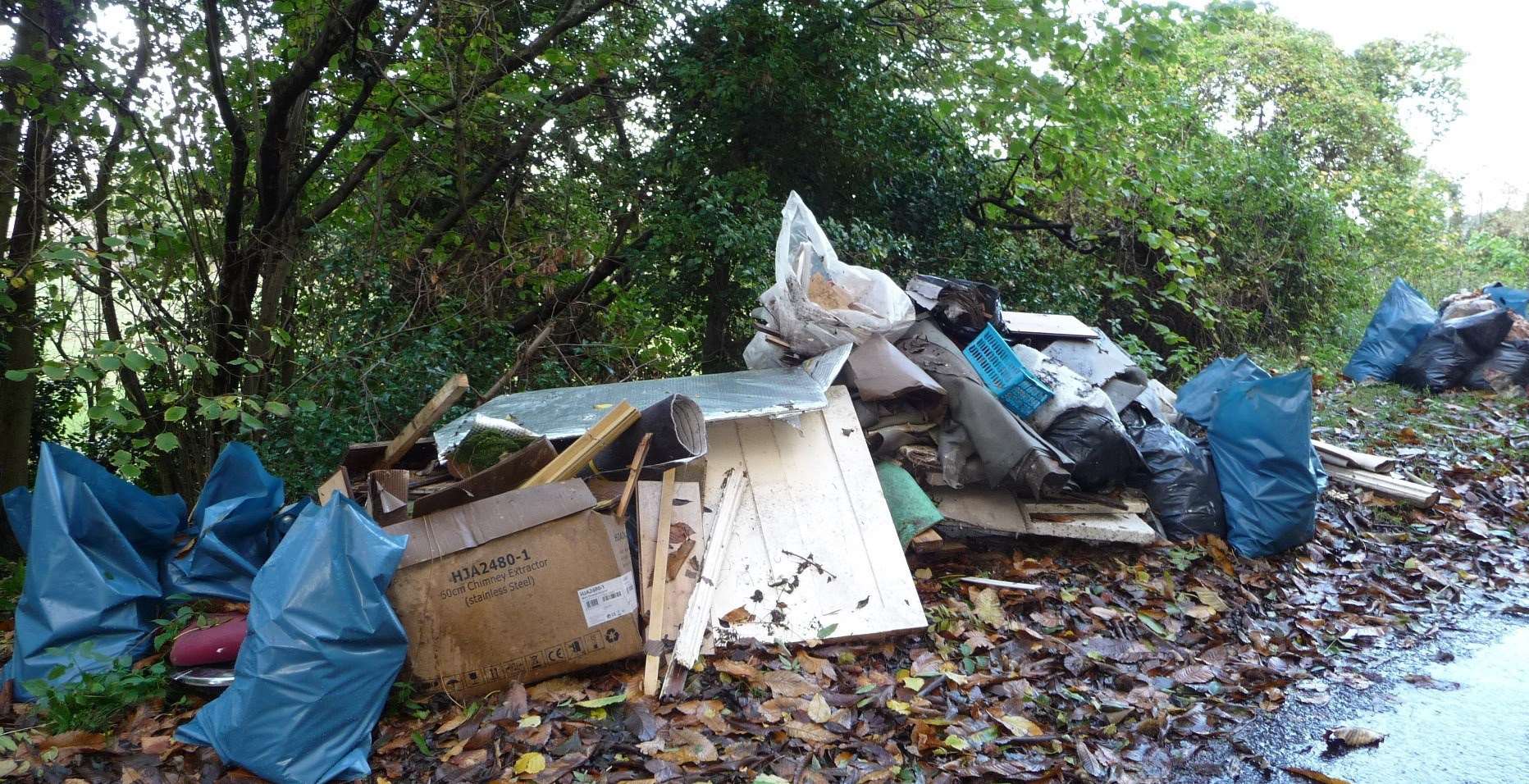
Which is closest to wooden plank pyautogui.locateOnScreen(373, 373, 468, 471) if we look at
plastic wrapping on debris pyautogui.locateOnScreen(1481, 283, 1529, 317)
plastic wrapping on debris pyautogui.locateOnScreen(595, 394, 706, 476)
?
plastic wrapping on debris pyautogui.locateOnScreen(595, 394, 706, 476)

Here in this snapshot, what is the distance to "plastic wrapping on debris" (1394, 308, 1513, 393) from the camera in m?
7.27

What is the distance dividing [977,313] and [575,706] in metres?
3.00

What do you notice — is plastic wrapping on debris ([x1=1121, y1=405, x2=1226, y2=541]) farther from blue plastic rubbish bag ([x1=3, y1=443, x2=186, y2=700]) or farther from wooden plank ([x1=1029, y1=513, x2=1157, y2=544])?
blue plastic rubbish bag ([x1=3, y1=443, x2=186, y2=700])

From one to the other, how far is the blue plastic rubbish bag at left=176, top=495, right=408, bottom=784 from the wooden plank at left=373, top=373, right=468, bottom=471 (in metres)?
1.34

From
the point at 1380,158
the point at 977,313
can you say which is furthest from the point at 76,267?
the point at 1380,158

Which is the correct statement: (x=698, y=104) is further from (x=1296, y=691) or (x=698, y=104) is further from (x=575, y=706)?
(x=1296, y=691)

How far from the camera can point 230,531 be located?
341cm

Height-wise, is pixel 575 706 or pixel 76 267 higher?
pixel 76 267

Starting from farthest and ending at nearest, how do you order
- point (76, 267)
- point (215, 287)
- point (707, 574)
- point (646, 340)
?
point (646, 340) < point (215, 287) < point (76, 267) < point (707, 574)

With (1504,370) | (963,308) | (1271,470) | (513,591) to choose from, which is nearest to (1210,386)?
(1271,470)

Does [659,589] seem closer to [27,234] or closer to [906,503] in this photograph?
[906,503]

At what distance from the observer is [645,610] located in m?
3.21

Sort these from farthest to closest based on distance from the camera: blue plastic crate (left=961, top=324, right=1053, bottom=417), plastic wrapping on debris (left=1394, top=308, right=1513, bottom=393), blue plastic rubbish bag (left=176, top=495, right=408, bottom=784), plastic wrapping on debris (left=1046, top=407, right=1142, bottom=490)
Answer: plastic wrapping on debris (left=1394, top=308, right=1513, bottom=393) < blue plastic crate (left=961, top=324, right=1053, bottom=417) < plastic wrapping on debris (left=1046, top=407, right=1142, bottom=490) < blue plastic rubbish bag (left=176, top=495, right=408, bottom=784)

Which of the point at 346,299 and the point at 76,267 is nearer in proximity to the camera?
the point at 76,267
